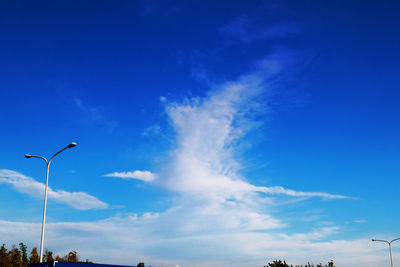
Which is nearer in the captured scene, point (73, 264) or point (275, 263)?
point (73, 264)

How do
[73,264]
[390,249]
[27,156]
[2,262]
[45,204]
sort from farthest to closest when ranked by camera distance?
1. [2,262]
2. [390,249]
3. [27,156]
4. [45,204]
5. [73,264]

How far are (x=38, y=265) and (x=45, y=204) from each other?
9253mm

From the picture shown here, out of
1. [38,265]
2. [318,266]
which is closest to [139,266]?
[38,265]

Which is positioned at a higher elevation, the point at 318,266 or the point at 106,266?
the point at 106,266

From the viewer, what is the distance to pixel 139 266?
26141 millimetres

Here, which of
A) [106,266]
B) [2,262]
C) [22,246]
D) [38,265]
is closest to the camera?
[38,265]

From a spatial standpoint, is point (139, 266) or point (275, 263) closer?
point (139, 266)

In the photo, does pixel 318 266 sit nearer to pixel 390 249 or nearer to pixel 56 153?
pixel 390 249

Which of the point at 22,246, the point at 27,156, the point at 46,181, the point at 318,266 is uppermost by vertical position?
the point at 27,156

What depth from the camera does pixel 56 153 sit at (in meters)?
Answer: 29.3

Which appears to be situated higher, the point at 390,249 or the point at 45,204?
the point at 45,204

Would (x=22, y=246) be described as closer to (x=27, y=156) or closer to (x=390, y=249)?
(x=27, y=156)

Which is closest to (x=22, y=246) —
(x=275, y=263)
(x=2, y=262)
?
(x=2, y=262)

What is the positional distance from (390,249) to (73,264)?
6462 centimetres
